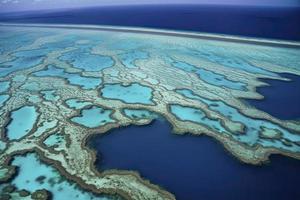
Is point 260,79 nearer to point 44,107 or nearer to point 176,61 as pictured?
point 176,61

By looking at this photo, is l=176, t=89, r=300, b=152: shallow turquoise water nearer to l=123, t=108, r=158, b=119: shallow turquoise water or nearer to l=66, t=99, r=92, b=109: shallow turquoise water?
l=123, t=108, r=158, b=119: shallow turquoise water

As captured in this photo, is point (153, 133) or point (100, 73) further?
point (100, 73)

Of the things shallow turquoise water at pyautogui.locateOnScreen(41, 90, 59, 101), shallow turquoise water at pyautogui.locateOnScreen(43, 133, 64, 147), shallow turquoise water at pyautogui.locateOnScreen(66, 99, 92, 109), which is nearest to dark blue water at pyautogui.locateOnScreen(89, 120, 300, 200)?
shallow turquoise water at pyautogui.locateOnScreen(43, 133, 64, 147)

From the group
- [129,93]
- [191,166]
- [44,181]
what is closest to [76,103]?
[129,93]

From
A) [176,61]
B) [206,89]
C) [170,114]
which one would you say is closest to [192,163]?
[170,114]

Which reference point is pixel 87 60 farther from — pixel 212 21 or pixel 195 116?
pixel 212 21

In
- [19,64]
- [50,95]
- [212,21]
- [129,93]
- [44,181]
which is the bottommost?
[212,21]
